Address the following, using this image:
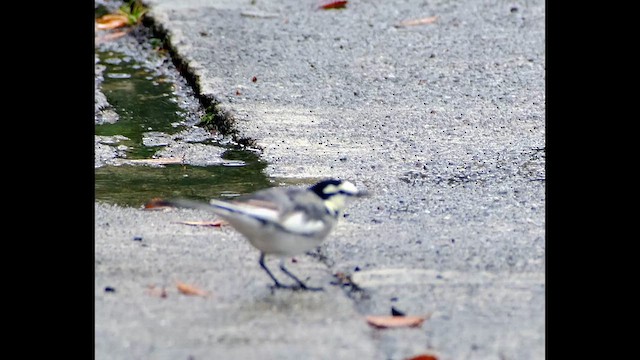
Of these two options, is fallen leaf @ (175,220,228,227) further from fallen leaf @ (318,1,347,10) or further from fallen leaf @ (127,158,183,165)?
fallen leaf @ (318,1,347,10)

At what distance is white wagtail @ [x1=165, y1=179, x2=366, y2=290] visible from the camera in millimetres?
3904

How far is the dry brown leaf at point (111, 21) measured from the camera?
9547 mm

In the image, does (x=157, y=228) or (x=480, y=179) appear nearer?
(x=157, y=228)

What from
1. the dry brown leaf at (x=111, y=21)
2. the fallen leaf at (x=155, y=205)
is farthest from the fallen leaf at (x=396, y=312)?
the dry brown leaf at (x=111, y=21)

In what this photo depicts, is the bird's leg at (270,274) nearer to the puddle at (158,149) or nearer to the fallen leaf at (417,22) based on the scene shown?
the puddle at (158,149)

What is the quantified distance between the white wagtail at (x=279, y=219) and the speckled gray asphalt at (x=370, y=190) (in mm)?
164

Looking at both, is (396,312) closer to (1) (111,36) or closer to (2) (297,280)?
(2) (297,280)

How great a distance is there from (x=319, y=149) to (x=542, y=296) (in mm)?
2258

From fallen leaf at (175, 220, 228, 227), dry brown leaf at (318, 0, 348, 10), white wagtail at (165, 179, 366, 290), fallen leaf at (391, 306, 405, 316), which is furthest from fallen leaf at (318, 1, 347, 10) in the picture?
fallen leaf at (391, 306, 405, 316)

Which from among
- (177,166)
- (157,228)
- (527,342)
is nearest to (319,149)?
(177,166)

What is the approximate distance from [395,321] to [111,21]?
6.50 m

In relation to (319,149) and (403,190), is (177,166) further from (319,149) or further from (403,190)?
(403,190)
